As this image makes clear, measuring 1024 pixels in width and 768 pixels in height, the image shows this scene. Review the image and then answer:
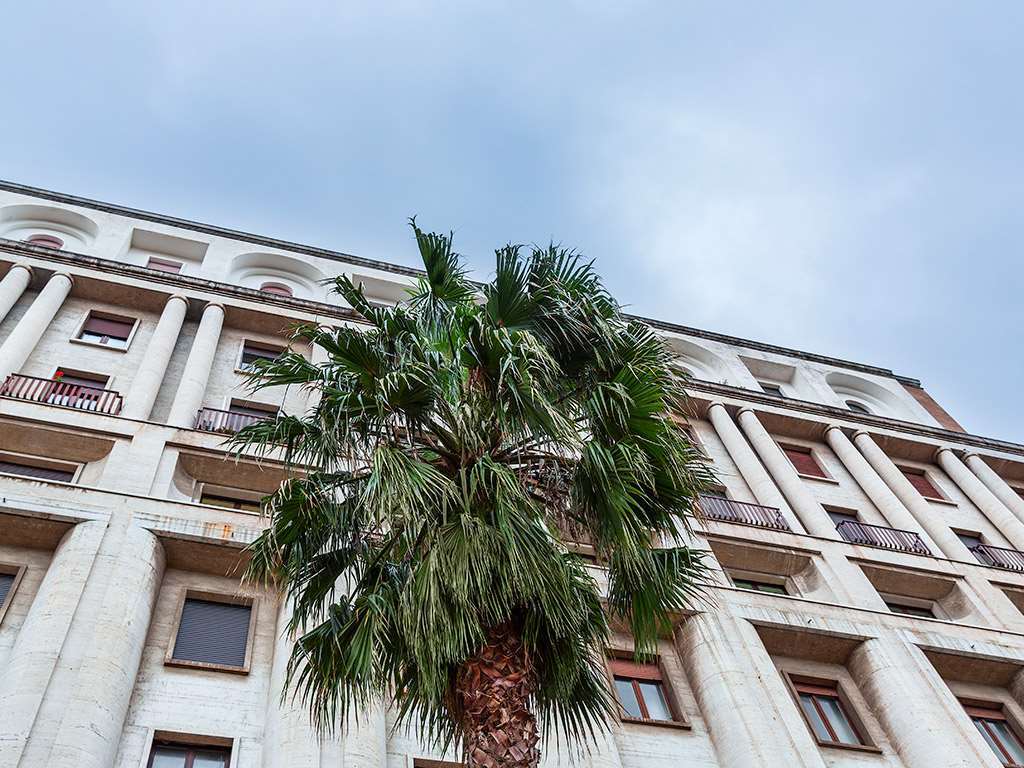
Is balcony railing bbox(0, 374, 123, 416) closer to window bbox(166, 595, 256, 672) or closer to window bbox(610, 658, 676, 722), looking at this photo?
window bbox(166, 595, 256, 672)

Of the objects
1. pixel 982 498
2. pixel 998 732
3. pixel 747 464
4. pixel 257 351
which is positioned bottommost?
pixel 998 732

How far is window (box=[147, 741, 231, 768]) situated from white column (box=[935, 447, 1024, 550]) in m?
20.8

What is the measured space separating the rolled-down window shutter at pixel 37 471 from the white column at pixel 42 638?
255cm

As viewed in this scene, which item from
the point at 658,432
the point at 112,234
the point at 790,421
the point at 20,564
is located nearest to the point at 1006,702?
the point at 790,421

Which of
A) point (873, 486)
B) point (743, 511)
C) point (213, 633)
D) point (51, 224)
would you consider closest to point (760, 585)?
point (743, 511)

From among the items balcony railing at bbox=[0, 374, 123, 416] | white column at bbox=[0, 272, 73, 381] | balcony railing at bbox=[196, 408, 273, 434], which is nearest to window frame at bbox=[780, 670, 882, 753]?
balcony railing at bbox=[196, 408, 273, 434]

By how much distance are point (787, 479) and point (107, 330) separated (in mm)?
17165

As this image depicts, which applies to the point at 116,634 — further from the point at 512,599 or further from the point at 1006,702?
the point at 1006,702

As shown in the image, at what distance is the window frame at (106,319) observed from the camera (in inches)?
826

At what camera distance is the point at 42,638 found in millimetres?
12656

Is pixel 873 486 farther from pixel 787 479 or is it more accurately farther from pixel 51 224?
pixel 51 224

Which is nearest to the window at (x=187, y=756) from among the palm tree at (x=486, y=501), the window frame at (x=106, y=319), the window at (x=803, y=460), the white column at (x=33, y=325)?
the palm tree at (x=486, y=501)

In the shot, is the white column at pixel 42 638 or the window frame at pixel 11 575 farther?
the window frame at pixel 11 575

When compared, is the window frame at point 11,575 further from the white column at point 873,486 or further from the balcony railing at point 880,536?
the white column at point 873,486
